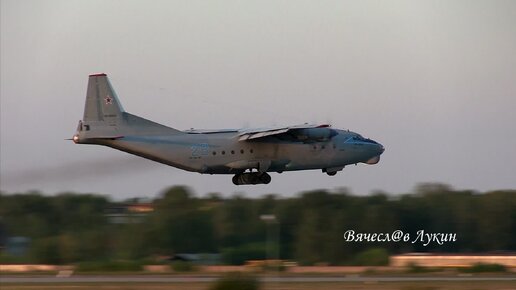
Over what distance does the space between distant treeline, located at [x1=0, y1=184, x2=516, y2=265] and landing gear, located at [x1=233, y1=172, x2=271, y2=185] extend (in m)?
19.9

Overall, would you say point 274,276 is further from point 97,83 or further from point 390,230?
point 390,230

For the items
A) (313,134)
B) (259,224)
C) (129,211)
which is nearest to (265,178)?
(313,134)

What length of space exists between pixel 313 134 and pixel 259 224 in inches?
1363

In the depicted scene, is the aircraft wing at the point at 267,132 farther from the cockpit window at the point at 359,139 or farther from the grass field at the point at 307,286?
the grass field at the point at 307,286

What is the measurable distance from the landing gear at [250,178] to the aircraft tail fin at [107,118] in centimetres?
519

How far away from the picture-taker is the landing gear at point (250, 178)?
58188 mm

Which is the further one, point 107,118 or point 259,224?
point 259,224

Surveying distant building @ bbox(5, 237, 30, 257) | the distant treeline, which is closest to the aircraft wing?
the distant treeline

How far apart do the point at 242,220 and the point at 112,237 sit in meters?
12.1

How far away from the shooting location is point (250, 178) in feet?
191

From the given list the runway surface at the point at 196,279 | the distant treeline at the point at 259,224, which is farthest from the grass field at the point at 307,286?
the distant treeline at the point at 259,224

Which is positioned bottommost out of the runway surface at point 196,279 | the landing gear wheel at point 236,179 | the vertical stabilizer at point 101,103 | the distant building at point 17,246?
the runway surface at point 196,279

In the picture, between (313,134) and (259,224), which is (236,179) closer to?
(313,134)

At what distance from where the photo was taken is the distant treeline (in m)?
85.1
